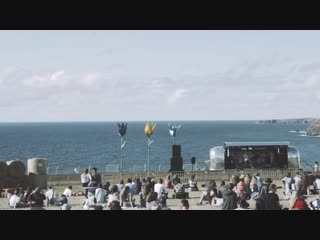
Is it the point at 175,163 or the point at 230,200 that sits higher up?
the point at 175,163

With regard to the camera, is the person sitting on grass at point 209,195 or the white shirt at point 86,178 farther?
the white shirt at point 86,178

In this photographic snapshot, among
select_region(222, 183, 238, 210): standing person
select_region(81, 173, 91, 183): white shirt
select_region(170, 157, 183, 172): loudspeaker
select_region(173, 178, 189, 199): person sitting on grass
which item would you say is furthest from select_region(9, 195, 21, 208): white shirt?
select_region(170, 157, 183, 172): loudspeaker

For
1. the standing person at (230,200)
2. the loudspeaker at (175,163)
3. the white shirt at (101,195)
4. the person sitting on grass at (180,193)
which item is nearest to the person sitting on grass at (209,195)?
the person sitting on grass at (180,193)

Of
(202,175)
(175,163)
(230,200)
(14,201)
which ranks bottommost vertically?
(14,201)

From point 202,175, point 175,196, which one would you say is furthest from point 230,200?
point 202,175

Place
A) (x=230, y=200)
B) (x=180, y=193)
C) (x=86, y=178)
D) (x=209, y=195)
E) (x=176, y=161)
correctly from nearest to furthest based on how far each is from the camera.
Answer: (x=230, y=200) < (x=209, y=195) < (x=180, y=193) < (x=86, y=178) < (x=176, y=161)

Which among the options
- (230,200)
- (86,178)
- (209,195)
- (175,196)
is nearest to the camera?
(230,200)

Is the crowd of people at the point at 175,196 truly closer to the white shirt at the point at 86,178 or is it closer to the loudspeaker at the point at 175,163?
the white shirt at the point at 86,178

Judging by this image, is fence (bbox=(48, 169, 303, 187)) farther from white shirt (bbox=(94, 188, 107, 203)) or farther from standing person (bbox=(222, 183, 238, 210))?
standing person (bbox=(222, 183, 238, 210))

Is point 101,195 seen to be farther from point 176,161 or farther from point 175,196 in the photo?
point 176,161

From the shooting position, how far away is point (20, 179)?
2241 cm
